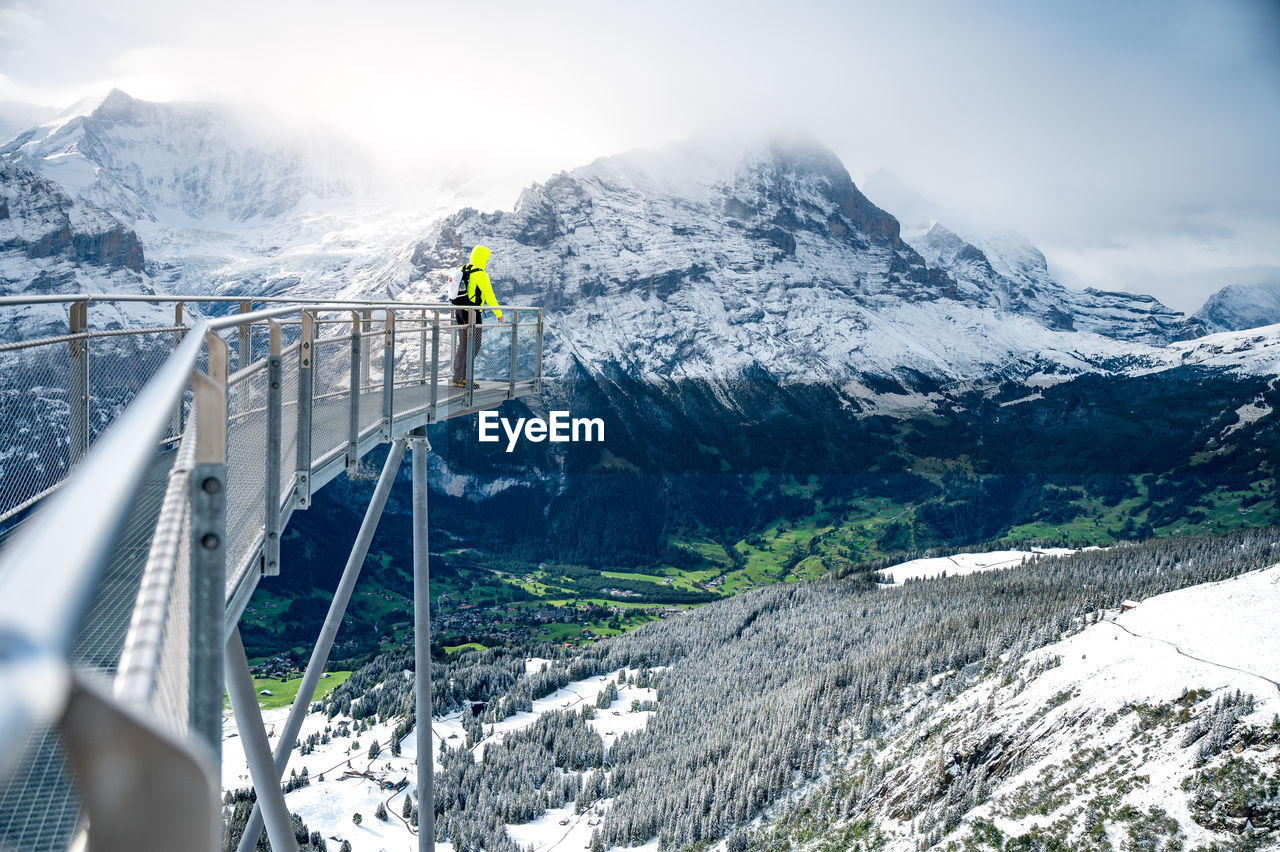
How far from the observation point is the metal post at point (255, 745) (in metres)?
7.73

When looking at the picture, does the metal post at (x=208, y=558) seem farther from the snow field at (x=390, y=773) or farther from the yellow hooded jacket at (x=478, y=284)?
the snow field at (x=390, y=773)

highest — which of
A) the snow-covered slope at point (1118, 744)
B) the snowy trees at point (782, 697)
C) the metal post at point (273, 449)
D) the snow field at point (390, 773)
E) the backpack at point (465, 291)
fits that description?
the backpack at point (465, 291)

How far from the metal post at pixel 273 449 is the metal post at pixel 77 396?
2.69 meters

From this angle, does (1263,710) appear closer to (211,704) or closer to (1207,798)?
(1207,798)

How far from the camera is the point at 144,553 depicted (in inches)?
206

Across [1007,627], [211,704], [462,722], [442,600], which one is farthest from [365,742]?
[442,600]

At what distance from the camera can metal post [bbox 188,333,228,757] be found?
2236 millimetres

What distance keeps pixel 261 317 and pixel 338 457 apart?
158 inches

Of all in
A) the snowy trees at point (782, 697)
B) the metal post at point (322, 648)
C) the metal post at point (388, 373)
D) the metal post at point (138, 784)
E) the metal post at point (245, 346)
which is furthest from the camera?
the snowy trees at point (782, 697)

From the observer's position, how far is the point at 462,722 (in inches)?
3029

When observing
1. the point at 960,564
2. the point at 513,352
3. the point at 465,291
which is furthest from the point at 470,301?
the point at 960,564

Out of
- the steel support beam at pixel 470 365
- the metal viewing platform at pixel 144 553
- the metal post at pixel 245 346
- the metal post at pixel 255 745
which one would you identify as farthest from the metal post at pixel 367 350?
the metal post at pixel 255 745

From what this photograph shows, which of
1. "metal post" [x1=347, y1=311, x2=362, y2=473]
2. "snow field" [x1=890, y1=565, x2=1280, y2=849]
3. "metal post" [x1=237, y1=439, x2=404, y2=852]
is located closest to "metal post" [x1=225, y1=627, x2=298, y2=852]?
Result: "metal post" [x1=237, y1=439, x2=404, y2=852]

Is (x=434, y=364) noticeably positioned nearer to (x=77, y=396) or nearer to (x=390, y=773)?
(x=77, y=396)
